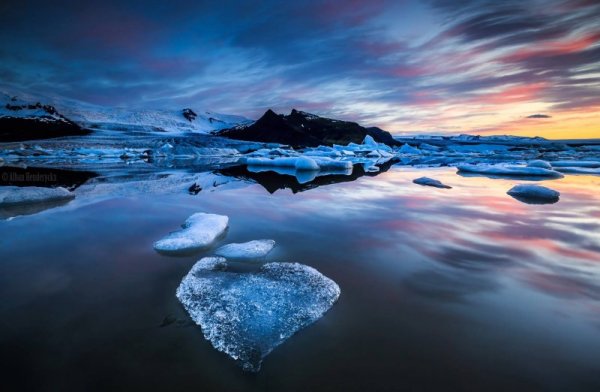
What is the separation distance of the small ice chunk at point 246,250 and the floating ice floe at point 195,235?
10.9 inches

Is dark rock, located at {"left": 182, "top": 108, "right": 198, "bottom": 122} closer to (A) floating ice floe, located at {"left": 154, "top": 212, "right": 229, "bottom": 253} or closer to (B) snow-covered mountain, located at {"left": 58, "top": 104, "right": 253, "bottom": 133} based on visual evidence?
(B) snow-covered mountain, located at {"left": 58, "top": 104, "right": 253, "bottom": 133}

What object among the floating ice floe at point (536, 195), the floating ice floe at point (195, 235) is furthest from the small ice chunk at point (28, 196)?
the floating ice floe at point (536, 195)

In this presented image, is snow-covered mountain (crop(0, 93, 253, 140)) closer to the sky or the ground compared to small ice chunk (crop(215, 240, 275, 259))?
closer to the sky

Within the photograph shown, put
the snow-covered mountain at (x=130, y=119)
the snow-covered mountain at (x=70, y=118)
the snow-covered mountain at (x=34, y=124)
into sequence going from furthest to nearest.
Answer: the snow-covered mountain at (x=130, y=119), the snow-covered mountain at (x=70, y=118), the snow-covered mountain at (x=34, y=124)

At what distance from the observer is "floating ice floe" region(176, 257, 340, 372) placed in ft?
5.70

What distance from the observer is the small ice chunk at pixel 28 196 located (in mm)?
5402

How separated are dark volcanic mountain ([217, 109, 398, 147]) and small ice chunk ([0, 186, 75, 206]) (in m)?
82.1

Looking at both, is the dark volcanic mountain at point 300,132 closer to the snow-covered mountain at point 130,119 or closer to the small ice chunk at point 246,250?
the snow-covered mountain at point 130,119

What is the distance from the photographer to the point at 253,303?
2.14 metres

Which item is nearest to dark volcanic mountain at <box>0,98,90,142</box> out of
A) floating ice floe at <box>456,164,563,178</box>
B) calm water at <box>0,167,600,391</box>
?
floating ice floe at <box>456,164,563,178</box>

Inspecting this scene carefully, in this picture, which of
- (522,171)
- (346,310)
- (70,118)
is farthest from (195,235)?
(70,118)

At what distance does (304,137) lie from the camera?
97.9 meters

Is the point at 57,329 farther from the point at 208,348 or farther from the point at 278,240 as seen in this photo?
the point at 278,240

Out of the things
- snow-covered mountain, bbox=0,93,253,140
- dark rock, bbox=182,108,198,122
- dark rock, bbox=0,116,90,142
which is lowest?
dark rock, bbox=0,116,90,142
